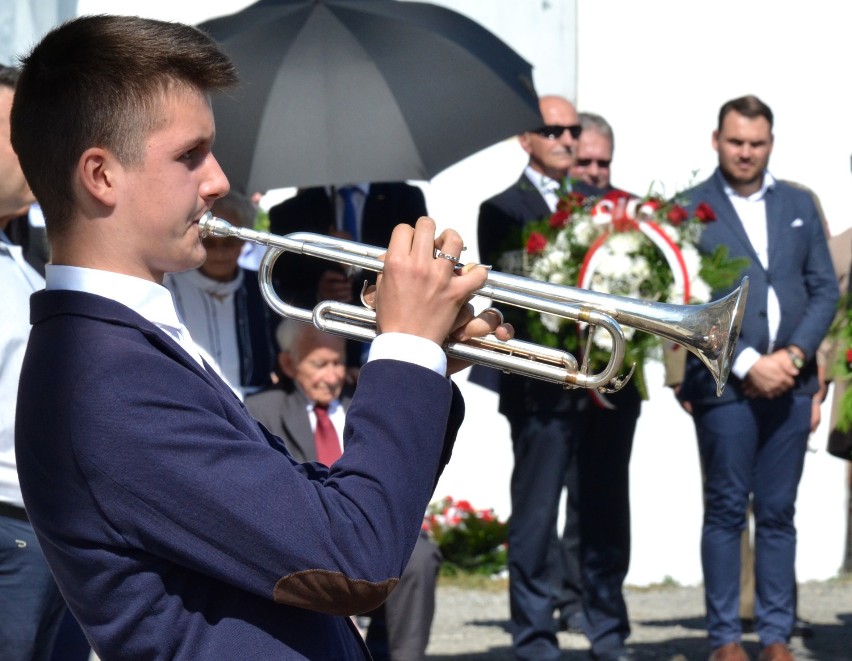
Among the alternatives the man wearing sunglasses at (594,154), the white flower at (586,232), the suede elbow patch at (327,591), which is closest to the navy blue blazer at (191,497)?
the suede elbow patch at (327,591)

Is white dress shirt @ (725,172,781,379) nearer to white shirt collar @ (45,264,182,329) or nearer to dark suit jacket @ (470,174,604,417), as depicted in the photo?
dark suit jacket @ (470,174,604,417)

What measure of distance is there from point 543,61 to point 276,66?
9.36ft

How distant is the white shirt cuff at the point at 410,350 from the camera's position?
179 centimetres

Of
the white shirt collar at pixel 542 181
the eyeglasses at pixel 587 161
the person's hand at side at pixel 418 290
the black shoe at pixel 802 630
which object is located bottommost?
the black shoe at pixel 802 630

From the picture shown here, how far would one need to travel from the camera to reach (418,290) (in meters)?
1.83

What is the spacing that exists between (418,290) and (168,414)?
0.38 metres

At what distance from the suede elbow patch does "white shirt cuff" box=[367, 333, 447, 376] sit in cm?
29

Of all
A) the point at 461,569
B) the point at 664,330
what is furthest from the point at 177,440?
the point at 461,569

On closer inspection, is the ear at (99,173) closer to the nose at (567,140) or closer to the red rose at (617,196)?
the red rose at (617,196)

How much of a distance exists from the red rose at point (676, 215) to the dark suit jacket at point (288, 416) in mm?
1581

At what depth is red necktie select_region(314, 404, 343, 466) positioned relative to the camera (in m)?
5.10

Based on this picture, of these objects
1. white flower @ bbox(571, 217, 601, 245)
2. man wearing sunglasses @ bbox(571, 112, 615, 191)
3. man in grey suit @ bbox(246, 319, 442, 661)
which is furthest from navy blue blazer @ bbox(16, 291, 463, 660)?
man wearing sunglasses @ bbox(571, 112, 615, 191)

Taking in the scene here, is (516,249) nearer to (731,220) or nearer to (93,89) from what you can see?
(731,220)

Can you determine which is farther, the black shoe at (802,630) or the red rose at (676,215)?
the black shoe at (802,630)
